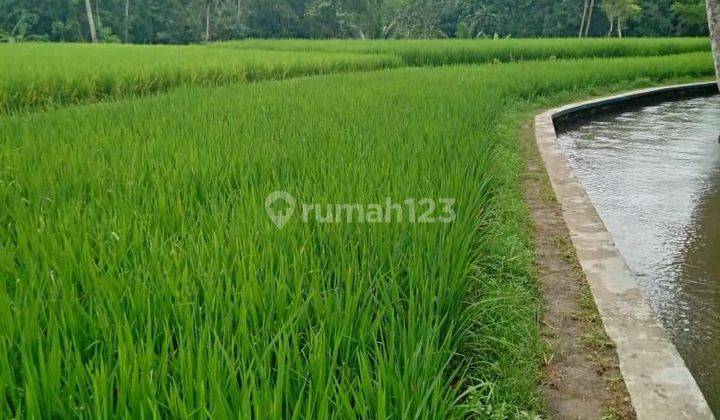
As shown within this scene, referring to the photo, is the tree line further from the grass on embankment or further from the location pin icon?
the location pin icon

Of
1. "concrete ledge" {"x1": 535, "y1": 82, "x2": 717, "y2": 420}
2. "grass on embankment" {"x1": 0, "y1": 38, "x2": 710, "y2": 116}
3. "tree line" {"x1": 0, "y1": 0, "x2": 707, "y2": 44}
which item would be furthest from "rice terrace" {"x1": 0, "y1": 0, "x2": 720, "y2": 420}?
"tree line" {"x1": 0, "y1": 0, "x2": 707, "y2": 44}

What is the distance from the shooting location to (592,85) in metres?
10.1

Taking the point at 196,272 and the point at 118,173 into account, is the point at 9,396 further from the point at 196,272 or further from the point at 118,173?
the point at 118,173

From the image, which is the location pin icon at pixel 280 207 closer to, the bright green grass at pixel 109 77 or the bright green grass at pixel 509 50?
the bright green grass at pixel 109 77

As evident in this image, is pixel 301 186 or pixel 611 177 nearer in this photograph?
pixel 301 186

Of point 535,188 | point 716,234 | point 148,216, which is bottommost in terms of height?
point 716,234

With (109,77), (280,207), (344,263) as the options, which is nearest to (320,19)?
(109,77)

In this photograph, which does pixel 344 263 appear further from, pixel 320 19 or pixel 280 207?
pixel 320 19

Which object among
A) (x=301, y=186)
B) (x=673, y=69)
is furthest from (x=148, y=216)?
(x=673, y=69)

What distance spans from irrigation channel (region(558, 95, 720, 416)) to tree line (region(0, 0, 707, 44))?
78.1 feet

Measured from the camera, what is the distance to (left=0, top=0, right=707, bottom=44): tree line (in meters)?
29.2

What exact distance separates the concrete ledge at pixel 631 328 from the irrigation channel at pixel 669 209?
27 cm

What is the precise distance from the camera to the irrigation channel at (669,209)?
2.43 meters

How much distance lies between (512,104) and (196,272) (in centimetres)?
680
